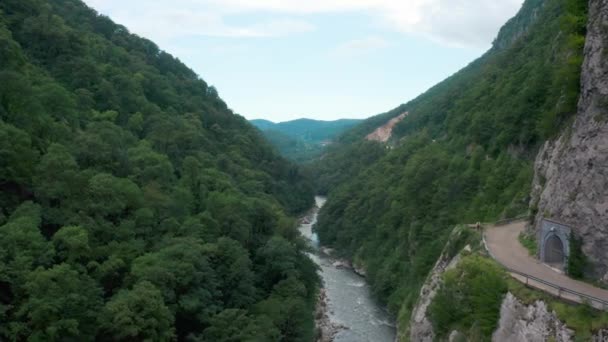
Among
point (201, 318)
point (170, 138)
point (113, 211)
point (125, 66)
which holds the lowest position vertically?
point (201, 318)

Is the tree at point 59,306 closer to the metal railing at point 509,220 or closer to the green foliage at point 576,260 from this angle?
the green foliage at point 576,260

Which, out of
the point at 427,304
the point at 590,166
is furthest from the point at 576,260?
the point at 427,304

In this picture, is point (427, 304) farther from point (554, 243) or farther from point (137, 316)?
point (137, 316)

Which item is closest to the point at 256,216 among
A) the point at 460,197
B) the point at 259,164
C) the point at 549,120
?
the point at 460,197

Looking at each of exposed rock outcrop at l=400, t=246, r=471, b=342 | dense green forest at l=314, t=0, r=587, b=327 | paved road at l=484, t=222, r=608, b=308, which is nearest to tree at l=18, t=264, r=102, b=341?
exposed rock outcrop at l=400, t=246, r=471, b=342

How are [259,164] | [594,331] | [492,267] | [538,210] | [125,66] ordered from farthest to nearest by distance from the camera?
1. [259,164]
2. [125,66]
3. [538,210]
4. [492,267]
5. [594,331]

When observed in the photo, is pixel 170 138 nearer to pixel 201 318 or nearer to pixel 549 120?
pixel 201 318

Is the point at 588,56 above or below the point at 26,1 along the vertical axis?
below
